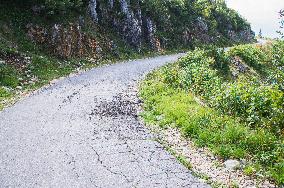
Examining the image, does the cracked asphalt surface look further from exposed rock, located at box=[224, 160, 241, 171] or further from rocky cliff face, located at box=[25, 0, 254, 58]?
rocky cliff face, located at box=[25, 0, 254, 58]

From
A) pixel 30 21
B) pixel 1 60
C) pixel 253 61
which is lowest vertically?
pixel 253 61

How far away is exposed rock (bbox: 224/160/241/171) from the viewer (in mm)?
10219

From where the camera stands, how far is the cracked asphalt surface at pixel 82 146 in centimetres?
952

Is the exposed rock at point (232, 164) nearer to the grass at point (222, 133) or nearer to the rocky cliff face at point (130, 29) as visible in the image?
the grass at point (222, 133)

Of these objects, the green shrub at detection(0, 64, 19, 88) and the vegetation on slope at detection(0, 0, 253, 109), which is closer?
the green shrub at detection(0, 64, 19, 88)

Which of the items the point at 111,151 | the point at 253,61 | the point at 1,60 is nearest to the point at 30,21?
the point at 1,60

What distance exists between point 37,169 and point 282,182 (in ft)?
20.0

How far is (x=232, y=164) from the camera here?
10.4 metres

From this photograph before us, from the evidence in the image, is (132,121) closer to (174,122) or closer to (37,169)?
(174,122)

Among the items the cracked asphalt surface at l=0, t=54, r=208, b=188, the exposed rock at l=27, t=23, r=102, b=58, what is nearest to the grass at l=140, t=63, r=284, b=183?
the cracked asphalt surface at l=0, t=54, r=208, b=188

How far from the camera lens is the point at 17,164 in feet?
34.0

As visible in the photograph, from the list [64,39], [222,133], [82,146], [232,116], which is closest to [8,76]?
[64,39]

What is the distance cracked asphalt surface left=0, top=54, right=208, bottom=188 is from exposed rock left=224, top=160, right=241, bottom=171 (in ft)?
3.86

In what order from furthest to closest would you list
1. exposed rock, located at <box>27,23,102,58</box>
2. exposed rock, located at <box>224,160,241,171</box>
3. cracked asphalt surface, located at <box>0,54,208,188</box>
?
exposed rock, located at <box>27,23,102,58</box>, exposed rock, located at <box>224,160,241,171</box>, cracked asphalt surface, located at <box>0,54,208,188</box>
